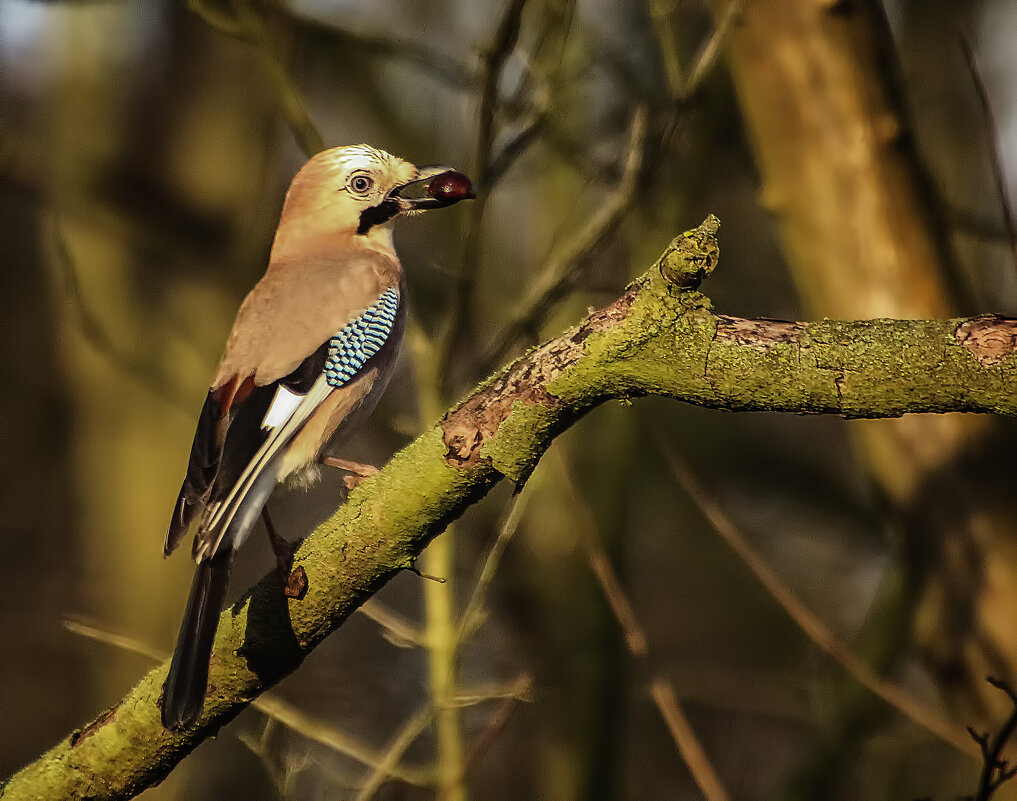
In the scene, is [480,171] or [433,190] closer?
[480,171]

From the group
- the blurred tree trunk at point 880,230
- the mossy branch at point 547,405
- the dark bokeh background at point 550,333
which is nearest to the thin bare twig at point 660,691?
the dark bokeh background at point 550,333

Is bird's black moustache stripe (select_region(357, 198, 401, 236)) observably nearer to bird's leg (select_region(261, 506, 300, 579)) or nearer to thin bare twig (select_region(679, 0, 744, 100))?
thin bare twig (select_region(679, 0, 744, 100))

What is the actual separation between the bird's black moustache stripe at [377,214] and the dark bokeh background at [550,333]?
572mm

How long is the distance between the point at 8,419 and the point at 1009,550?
8778 millimetres

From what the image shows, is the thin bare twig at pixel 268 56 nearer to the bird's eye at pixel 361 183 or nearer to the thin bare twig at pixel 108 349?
the bird's eye at pixel 361 183

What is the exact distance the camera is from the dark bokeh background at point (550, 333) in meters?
4.65

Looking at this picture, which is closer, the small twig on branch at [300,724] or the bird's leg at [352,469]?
the small twig on branch at [300,724]

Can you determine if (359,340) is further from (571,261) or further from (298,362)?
(571,261)

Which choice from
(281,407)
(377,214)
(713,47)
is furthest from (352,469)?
(713,47)

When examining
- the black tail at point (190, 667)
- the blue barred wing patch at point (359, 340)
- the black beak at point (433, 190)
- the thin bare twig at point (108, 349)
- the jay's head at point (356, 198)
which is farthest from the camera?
the thin bare twig at point (108, 349)

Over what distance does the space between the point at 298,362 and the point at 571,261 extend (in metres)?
1.18

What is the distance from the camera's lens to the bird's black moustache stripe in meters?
5.37

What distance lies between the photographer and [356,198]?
5367 millimetres

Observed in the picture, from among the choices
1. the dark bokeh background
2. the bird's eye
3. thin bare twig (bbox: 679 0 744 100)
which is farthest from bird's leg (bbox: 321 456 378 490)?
thin bare twig (bbox: 679 0 744 100)
